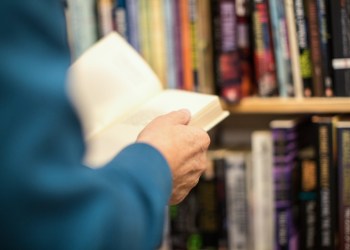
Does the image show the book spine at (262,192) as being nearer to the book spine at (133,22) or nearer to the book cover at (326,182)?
the book cover at (326,182)

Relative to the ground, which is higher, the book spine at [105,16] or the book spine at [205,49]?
the book spine at [105,16]

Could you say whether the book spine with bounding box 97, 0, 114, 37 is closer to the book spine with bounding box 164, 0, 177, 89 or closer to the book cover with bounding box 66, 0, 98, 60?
the book cover with bounding box 66, 0, 98, 60

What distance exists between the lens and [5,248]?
448 mm

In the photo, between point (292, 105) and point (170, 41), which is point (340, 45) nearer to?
point (292, 105)

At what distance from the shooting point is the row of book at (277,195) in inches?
44.4

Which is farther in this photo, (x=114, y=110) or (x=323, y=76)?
(x=323, y=76)

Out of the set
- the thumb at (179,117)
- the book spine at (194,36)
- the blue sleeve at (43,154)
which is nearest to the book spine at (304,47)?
the book spine at (194,36)

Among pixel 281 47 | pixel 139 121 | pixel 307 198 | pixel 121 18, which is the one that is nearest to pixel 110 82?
pixel 139 121

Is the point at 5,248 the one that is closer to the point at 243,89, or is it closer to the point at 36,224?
the point at 36,224

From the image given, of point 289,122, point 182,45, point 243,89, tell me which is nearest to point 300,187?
point 289,122

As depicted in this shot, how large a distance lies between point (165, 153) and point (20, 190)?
20 cm

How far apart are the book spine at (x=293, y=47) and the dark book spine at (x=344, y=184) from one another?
0.40 feet

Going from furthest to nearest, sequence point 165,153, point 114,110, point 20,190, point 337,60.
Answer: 1. point 337,60
2. point 114,110
3. point 165,153
4. point 20,190

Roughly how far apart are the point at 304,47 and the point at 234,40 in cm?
14
